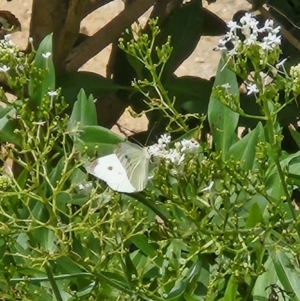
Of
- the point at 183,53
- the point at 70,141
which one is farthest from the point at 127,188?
the point at 183,53

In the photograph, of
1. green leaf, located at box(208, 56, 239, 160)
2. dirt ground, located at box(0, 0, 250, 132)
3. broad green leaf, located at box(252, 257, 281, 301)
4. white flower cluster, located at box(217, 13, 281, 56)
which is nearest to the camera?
white flower cluster, located at box(217, 13, 281, 56)

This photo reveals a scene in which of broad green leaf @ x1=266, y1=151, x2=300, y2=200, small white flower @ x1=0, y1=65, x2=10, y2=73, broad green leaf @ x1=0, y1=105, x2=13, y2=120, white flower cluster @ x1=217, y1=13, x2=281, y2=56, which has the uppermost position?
white flower cluster @ x1=217, y1=13, x2=281, y2=56

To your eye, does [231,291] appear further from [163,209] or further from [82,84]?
[82,84]

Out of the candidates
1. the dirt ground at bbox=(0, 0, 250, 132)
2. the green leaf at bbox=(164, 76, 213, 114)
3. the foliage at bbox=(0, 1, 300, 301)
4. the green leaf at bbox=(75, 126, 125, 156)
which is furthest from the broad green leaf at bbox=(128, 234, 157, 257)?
the dirt ground at bbox=(0, 0, 250, 132)

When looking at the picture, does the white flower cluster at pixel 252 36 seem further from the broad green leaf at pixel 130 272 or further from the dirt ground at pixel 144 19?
the dirt ground at pixel 144 19

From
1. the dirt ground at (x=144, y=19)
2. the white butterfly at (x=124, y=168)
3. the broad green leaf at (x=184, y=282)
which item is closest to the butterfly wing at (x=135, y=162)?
the white butterfly at (x=124, y=168)

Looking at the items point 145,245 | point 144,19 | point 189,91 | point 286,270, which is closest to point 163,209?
point 145,245

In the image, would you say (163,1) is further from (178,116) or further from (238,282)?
(238,282)

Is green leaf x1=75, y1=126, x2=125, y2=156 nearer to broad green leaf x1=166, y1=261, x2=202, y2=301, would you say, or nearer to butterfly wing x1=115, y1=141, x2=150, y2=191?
butterfly wing x1=115, y1=141, x2=150, y2=191
